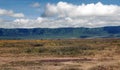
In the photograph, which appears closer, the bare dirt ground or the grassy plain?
the bare dirt ground

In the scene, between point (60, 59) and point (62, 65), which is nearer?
point (62, 65)

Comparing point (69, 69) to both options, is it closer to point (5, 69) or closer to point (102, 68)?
point (102, 68)

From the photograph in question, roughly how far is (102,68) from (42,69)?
10.2m

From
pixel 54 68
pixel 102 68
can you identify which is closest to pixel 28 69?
pixel 54 68

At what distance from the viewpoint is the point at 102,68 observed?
48188mm

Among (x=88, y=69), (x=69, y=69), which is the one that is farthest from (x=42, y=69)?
(x=88, y=69)

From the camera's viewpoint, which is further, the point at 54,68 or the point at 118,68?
the point at 54,68

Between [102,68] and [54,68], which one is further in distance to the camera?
[54,68]

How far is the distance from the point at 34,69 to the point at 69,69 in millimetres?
5980

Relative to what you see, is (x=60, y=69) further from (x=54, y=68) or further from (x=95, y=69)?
(x=95, y=69)

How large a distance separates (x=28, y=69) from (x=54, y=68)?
5.11 meters

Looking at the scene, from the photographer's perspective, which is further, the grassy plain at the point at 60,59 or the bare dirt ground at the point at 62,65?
the grassy plain at the point at 60,59

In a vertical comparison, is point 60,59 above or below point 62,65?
below

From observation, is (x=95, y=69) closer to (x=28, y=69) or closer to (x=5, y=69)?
(x=28, y=69)
